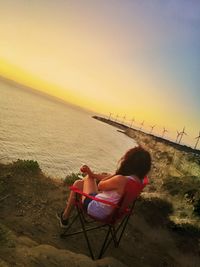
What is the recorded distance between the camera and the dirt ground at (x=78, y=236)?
583 cm

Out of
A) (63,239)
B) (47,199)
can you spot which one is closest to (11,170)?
(47,199)

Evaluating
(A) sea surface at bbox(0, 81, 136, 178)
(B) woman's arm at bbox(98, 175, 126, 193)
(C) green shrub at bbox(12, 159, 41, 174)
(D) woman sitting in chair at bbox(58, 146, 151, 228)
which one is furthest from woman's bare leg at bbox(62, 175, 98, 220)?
(A) sea surface at bbox(0, 81, 136, 178)

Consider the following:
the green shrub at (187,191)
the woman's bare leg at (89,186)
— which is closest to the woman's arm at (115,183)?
the woman's bare leg at (89,186)

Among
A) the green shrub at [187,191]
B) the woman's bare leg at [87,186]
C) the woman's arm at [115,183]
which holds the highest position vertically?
the woman's arm at [115,183]

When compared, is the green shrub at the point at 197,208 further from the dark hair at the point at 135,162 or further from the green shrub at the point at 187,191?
the dark hair at the point at 135,162

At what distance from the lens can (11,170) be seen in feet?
27.5

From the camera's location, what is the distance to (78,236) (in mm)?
6109

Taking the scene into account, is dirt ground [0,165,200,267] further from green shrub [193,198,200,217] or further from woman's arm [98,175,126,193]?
woman's arm [98,175,126,193]

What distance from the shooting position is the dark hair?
5.06m

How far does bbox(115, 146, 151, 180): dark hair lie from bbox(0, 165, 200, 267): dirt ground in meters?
1.69

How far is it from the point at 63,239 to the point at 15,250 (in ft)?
5.72

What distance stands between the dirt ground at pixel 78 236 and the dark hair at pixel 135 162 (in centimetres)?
169

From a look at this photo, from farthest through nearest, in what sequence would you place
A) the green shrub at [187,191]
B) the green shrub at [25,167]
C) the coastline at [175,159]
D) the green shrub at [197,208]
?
the coastline at [175,159]
the green shrub at [187,191]
the green shrub at [197,208]
the green shrub at [25,167]

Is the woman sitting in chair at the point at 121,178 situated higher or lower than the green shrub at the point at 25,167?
higher
